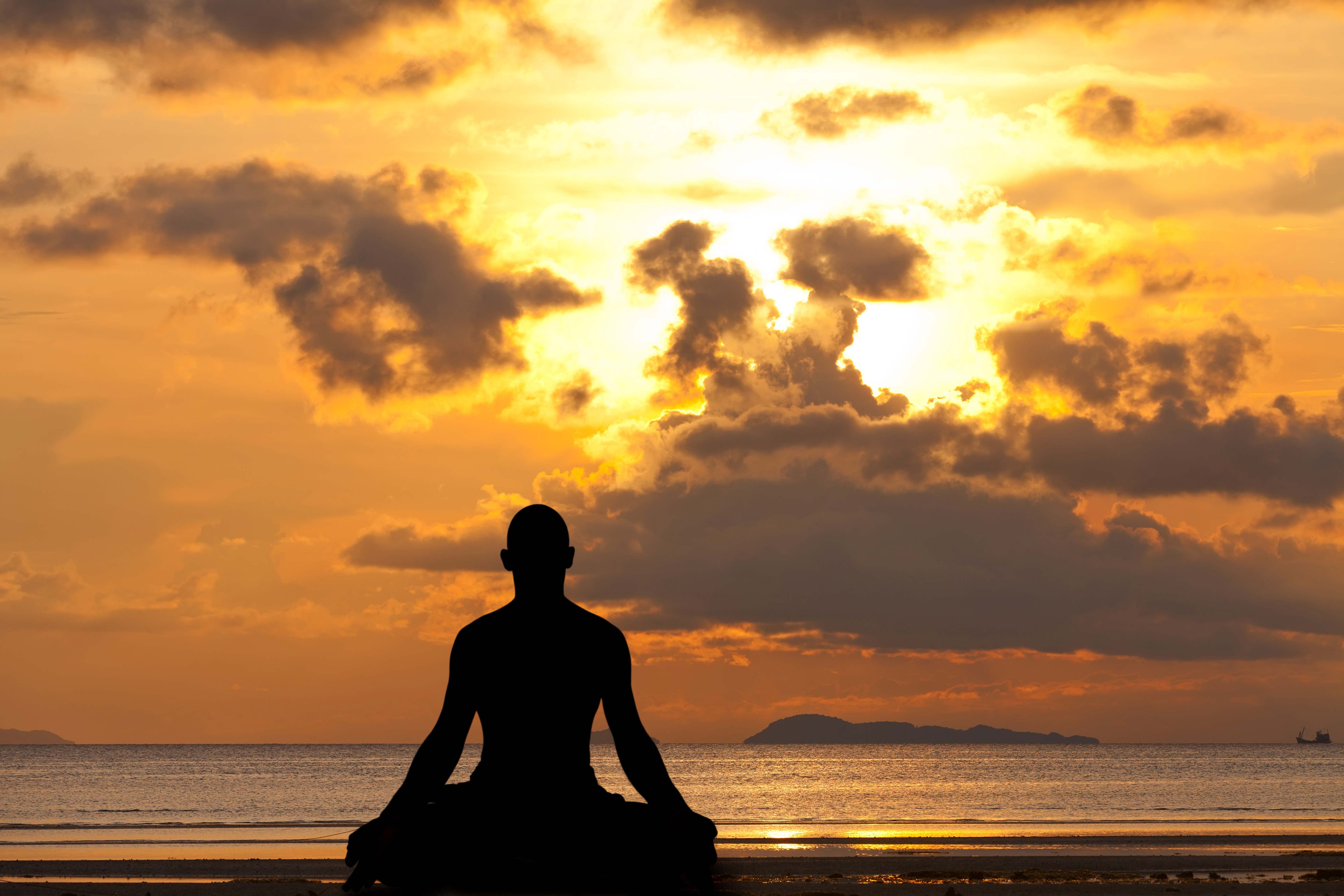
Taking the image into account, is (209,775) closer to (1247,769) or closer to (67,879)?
(67,879)

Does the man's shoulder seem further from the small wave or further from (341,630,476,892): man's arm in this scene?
the small wave

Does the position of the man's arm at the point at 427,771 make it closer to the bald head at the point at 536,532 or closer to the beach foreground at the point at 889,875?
the bald head at the point at 536,532

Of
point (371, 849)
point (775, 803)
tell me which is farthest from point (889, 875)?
point (775, 803)

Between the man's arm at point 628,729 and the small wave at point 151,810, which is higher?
the man's arm at point 628,729

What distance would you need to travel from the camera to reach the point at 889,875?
25766mm

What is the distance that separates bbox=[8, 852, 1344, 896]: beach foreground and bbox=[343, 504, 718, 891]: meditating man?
941 centimetres

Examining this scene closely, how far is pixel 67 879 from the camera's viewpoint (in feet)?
88.2

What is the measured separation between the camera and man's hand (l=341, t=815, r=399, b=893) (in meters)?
4.31

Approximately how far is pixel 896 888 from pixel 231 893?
10.1m

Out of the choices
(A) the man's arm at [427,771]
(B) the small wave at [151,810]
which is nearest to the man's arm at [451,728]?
(A) the man's arm at [427,771]

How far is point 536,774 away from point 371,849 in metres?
0.71

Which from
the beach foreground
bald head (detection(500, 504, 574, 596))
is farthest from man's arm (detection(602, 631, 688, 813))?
the beach foreground

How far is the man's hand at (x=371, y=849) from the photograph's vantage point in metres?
4.31

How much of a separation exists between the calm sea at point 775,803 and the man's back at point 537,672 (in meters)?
0.30
